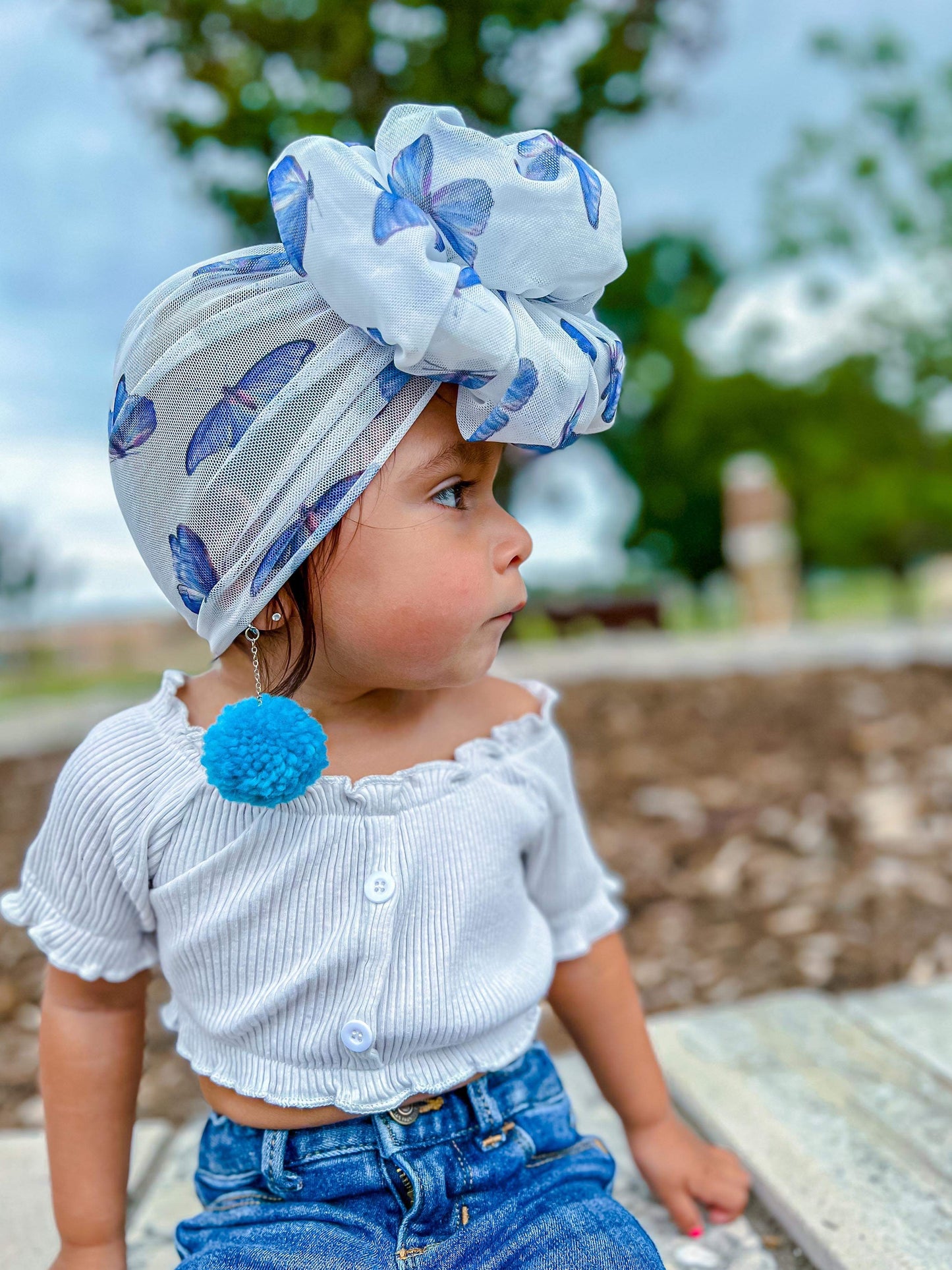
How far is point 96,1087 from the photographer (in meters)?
1.38

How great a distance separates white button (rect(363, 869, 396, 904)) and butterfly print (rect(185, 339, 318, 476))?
49cm

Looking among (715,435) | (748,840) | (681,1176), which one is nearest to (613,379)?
(681,1176)

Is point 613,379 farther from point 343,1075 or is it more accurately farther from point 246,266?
point 343,1075

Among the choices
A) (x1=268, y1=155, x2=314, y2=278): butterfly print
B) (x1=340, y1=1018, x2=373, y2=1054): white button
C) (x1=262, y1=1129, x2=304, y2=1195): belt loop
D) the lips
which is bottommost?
(x1=262, y1=1129, x2=304, y2=1195): belt loop

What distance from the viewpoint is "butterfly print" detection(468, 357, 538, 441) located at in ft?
3.85

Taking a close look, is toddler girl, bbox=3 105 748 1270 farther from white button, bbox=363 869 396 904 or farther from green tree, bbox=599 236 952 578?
green tree, bbox=599 236 952 578

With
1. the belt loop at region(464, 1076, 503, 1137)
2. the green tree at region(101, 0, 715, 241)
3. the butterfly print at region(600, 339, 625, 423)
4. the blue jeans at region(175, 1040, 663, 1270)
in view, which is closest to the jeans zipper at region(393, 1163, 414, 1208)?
the blue jeans at region(175, 1040, 663, 1270)

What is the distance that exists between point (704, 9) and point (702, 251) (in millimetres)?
10361

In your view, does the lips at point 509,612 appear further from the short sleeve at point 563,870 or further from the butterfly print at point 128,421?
the butterfly print at point 128,421

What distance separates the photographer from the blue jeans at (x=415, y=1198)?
122 cm

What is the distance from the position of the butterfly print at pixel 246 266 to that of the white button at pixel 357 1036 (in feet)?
2.66

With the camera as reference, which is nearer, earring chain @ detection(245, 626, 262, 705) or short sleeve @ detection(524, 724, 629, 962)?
earring chain @ detection(245, 626, 262, 705)

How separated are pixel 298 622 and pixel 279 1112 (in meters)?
0.55

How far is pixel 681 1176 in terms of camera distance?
155cm
